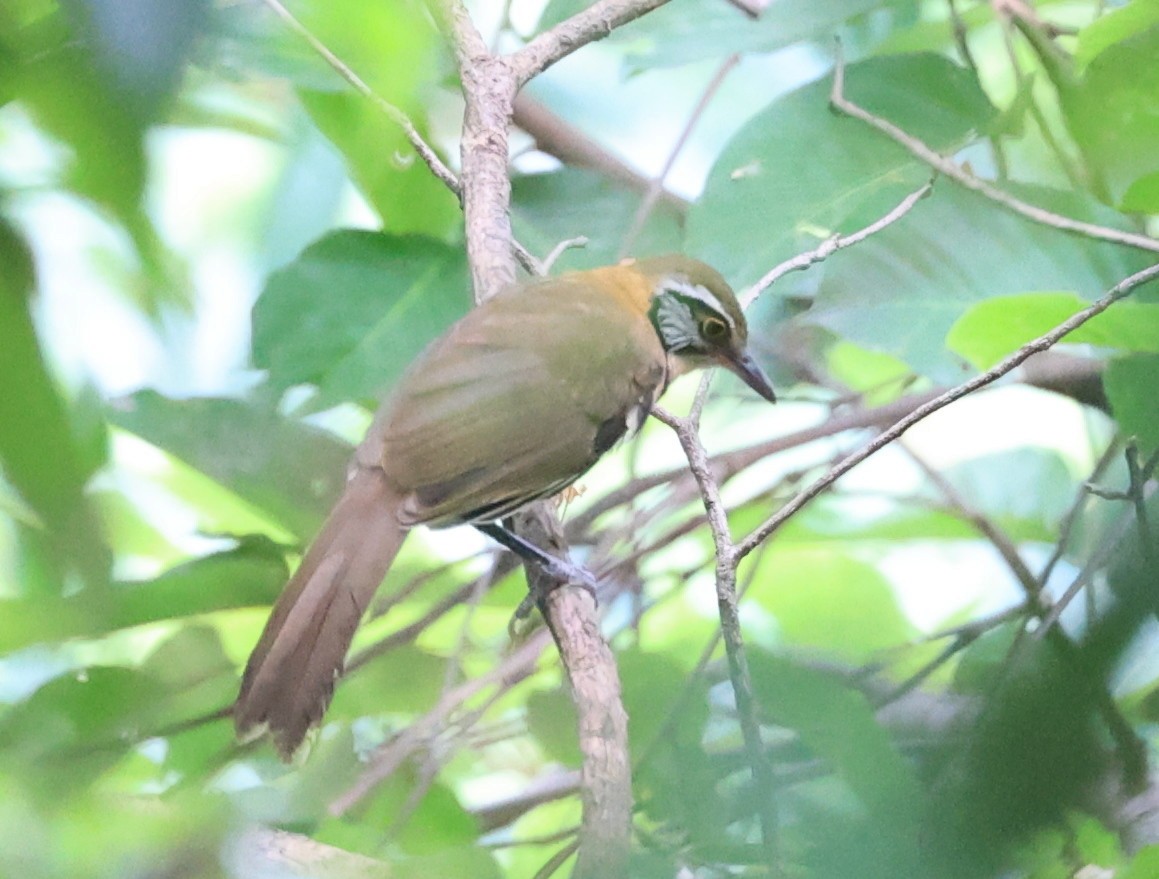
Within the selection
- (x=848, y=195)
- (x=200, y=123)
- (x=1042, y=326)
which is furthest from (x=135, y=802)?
(x=848, y=195)

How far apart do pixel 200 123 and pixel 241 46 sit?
0.04 m

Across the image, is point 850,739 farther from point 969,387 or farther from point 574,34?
point 574,34

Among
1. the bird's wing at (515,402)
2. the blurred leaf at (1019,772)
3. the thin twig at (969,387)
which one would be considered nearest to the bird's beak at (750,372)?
the bird's wing at (515,402)

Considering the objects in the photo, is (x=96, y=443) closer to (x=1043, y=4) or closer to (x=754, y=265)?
(x=754, y=265)

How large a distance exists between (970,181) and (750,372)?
14.0 inches

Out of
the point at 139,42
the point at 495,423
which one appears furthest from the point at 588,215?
the point at 139,42

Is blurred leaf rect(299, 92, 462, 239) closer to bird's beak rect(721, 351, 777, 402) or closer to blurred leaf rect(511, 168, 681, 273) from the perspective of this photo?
blurred leaf rect(511, 168, 681, 273)

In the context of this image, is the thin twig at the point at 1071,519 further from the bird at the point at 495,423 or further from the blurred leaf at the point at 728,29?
the blurred leaf at the point at 728,29

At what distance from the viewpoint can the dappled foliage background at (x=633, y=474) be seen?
0.95 feet

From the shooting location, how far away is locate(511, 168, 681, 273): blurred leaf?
1.73m

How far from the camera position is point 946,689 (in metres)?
0.44

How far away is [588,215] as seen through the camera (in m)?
1.79

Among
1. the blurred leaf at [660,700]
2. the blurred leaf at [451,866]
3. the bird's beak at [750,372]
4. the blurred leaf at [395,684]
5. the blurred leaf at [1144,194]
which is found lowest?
the blurred leaf at [451,866]

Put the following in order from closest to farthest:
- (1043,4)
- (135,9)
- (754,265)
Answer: (135,9) < (754,265) < (1043,4)
